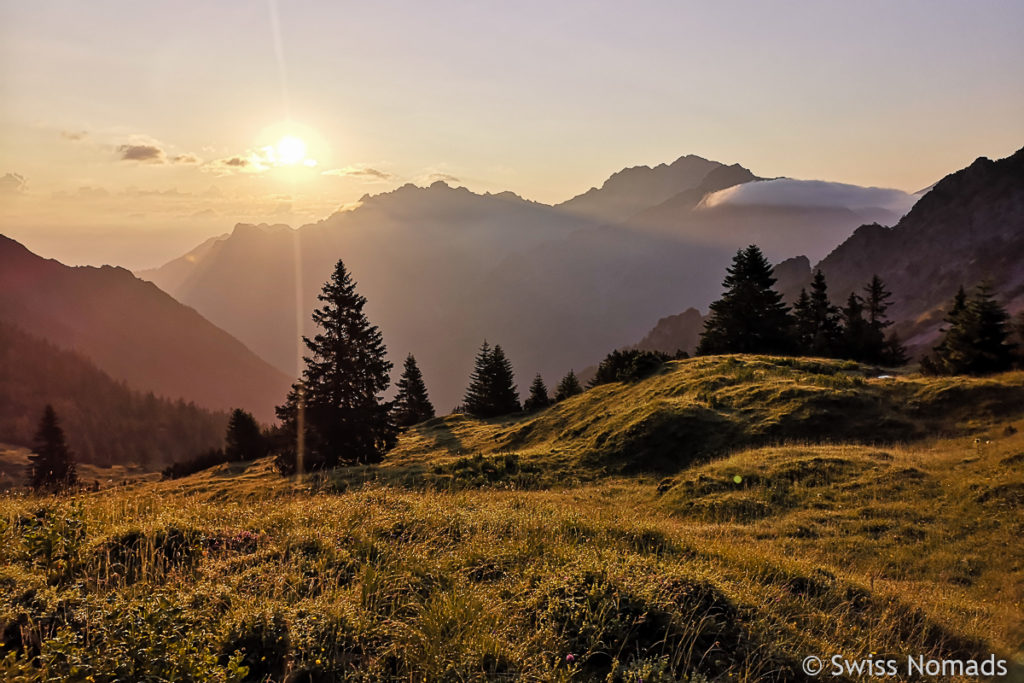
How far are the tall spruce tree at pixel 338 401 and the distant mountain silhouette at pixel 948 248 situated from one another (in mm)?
90035

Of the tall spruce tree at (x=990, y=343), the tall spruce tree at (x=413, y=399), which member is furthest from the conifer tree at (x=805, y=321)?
the tall spruce tree at (x=413, y=399)

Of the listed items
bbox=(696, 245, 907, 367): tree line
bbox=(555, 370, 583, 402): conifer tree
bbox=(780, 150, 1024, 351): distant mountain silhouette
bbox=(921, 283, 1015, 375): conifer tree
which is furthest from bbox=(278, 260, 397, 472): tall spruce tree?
bbox=(780, 150, 1024, 351): distant mountain silhouette

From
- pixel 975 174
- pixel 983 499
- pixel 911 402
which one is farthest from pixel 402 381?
pixel 975 174

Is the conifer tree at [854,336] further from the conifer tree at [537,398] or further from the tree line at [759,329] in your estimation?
the conifer tree at [537,398]

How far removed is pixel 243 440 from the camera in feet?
193

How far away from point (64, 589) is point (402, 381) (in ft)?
212

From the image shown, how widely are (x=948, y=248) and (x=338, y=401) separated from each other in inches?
5385

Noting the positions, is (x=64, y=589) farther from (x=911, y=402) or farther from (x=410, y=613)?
(x=911, y=402)

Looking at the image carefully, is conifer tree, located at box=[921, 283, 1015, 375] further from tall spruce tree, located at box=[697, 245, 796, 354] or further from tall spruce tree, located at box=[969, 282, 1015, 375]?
tall spruce tree, located at box=[697, 245, 796, 354]

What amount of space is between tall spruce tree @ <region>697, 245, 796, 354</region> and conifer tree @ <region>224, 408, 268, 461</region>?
47.1 m

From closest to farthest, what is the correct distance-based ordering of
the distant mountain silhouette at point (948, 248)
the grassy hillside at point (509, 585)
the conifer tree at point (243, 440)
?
1. the grassy hillside at point (509, 585)
2. the conifer tree at point (243, 440)
3. the distant mountain silhouette at point (948, 248)

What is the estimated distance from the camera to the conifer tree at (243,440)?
5769cm

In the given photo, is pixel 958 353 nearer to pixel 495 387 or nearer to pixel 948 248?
pixel 495 387

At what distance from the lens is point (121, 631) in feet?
14.5
